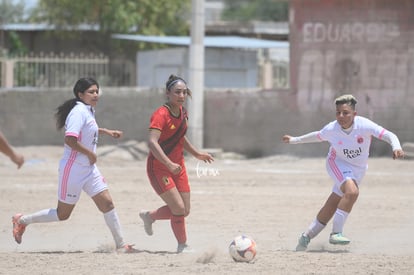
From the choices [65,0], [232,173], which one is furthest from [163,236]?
[65,0]

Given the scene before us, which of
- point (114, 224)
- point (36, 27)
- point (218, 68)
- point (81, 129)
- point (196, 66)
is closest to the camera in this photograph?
point (81, 129)

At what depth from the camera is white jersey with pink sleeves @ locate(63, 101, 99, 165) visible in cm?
806

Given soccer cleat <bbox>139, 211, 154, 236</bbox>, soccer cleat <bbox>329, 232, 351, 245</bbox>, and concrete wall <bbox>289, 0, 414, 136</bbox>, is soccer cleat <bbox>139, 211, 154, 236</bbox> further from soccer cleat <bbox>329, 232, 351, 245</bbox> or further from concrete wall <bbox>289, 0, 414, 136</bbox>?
concrete wall <bbox>289, 0, 414, 136</bbox>

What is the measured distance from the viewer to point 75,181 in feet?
26.9

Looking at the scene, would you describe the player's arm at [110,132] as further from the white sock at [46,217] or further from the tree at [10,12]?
the tree at [10,12]

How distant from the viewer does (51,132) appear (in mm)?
19703

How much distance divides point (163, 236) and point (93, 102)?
7.15 feet

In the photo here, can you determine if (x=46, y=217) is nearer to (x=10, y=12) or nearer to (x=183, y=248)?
(x=183, y=248)

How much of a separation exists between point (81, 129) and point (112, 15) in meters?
20.1

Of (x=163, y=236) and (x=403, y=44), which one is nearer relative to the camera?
(x=163, y=236)

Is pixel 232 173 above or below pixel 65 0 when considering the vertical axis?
below

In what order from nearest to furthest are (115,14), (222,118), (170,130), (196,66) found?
(170,130)
(196,66)
(222,118)
(115,14)

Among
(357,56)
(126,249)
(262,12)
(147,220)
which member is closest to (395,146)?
(147,220)

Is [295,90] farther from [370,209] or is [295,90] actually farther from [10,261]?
[10,261]
